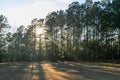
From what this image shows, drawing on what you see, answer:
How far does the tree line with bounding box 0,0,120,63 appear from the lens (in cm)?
7295

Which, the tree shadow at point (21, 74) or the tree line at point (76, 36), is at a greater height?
the tree line at point (76, 36)

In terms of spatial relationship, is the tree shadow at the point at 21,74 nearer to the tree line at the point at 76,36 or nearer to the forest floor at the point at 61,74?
the forest floor at the point at 61,74

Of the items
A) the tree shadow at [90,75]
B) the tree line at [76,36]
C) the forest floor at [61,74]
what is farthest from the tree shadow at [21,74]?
the tree line at [76,36]

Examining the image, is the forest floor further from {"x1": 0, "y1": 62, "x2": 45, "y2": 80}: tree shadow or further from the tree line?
the tree line

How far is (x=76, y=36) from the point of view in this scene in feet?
288

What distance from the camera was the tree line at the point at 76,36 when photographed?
72950 millimetres

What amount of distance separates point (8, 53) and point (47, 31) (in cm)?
1408

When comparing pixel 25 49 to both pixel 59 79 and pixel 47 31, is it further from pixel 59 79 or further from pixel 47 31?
pixel 59 79

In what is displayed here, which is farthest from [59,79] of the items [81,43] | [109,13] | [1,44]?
[1,44]

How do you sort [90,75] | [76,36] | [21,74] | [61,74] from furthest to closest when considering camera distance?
[76,36] → [21,74] → [61,74] → [90,75]

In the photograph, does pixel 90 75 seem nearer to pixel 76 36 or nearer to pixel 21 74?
pixel 21 74

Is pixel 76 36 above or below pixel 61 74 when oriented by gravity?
above

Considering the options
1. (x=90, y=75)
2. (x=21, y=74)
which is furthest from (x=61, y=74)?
(x=21, y=74)

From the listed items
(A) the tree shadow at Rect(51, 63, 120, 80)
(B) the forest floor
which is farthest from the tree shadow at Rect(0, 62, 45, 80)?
(A) the tree shadow at Rect(51, 63, 120, 80)
